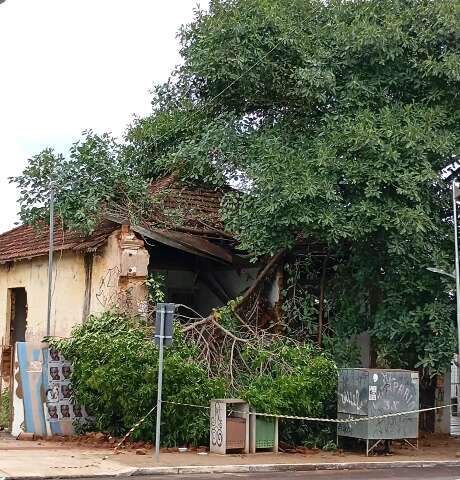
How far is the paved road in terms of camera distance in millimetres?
13570

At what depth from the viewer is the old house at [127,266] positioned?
18.7 m

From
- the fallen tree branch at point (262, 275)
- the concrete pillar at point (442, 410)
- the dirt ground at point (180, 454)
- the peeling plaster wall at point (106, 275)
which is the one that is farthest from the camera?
the concrete pillar at point (442, 410)

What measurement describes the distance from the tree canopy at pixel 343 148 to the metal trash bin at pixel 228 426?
11.6 feet

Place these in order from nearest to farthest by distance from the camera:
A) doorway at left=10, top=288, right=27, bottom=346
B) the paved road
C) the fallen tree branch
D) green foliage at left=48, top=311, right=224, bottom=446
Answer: the paved road → green foliage at left=48, top=311, right=224, bottom=446 → the fallen tree branch → doorway at left=10, top=288, right=27, bottom=346

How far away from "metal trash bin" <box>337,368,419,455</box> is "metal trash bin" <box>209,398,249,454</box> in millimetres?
2084

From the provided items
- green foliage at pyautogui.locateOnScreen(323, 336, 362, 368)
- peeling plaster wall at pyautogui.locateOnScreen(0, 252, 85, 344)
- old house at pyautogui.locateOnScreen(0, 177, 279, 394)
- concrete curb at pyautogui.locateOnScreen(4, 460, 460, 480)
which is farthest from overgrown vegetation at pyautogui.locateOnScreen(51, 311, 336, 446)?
peeling plaster wall at pyautogui.locateOnScreen(0, 252, 85, 344)

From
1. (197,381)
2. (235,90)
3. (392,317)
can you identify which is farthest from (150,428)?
(235,90)

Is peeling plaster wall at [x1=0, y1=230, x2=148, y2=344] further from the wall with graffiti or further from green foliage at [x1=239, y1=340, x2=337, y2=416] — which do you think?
green foliage at [x1=239, y1=340, x2=337, y2=416]

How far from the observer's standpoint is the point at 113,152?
774 inches

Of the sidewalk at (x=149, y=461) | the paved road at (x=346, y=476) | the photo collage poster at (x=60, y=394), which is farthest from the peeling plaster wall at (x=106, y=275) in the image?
the paved road at (x=346, y=476)

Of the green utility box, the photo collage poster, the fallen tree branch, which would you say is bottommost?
the green utility box

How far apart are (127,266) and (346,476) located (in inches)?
269

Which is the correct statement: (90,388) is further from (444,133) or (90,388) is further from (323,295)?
(444,133)

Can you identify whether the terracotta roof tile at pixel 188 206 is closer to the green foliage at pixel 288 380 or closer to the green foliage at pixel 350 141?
the green foliage at pixel 350 141
